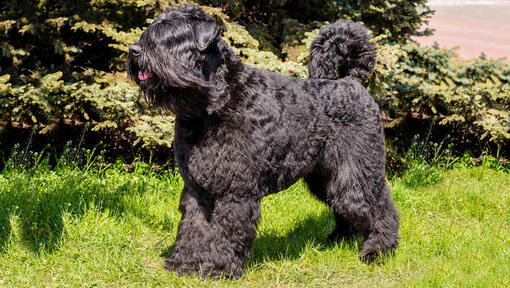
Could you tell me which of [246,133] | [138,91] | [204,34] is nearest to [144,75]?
[204,34]

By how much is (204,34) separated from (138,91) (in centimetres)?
255

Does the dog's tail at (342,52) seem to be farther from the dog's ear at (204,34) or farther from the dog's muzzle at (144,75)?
the dog's muzzle at (144,75)

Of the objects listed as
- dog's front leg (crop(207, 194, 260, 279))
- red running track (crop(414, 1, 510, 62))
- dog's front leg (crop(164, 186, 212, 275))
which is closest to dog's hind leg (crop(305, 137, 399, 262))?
dog's front leg (crop(207, 194, 260, 279))

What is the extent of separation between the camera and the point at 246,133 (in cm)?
336

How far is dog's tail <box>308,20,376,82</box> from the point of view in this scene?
4.05 metres

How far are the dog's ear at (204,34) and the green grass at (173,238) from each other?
167 cm

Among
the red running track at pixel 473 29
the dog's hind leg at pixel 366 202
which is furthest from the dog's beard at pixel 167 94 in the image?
the red running track at pixel 473 29

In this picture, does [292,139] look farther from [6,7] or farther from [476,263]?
[6,7]

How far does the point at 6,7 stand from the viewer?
19.0ft

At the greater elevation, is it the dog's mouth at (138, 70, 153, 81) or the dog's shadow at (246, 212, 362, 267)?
the dog's mouth at (138, 70, 153, 81)

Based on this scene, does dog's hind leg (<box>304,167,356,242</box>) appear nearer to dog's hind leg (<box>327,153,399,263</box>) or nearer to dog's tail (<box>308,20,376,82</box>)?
dog's hind leg (<box>327,153,399,263</box>)

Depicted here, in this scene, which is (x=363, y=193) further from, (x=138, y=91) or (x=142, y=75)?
(x=138, y=91)

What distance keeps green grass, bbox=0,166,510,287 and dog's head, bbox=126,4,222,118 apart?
1383 millimetres

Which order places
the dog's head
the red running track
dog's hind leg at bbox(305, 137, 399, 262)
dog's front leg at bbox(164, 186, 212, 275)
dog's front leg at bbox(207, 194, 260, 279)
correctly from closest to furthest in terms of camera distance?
the dog's head < dog's front leg at bbox(207, 194, 260, 279) < dog's front leg at bbox(164, 186, 212, 275) < dog's hind leg at bbox(305, 137, 399, 262) < the red running track
